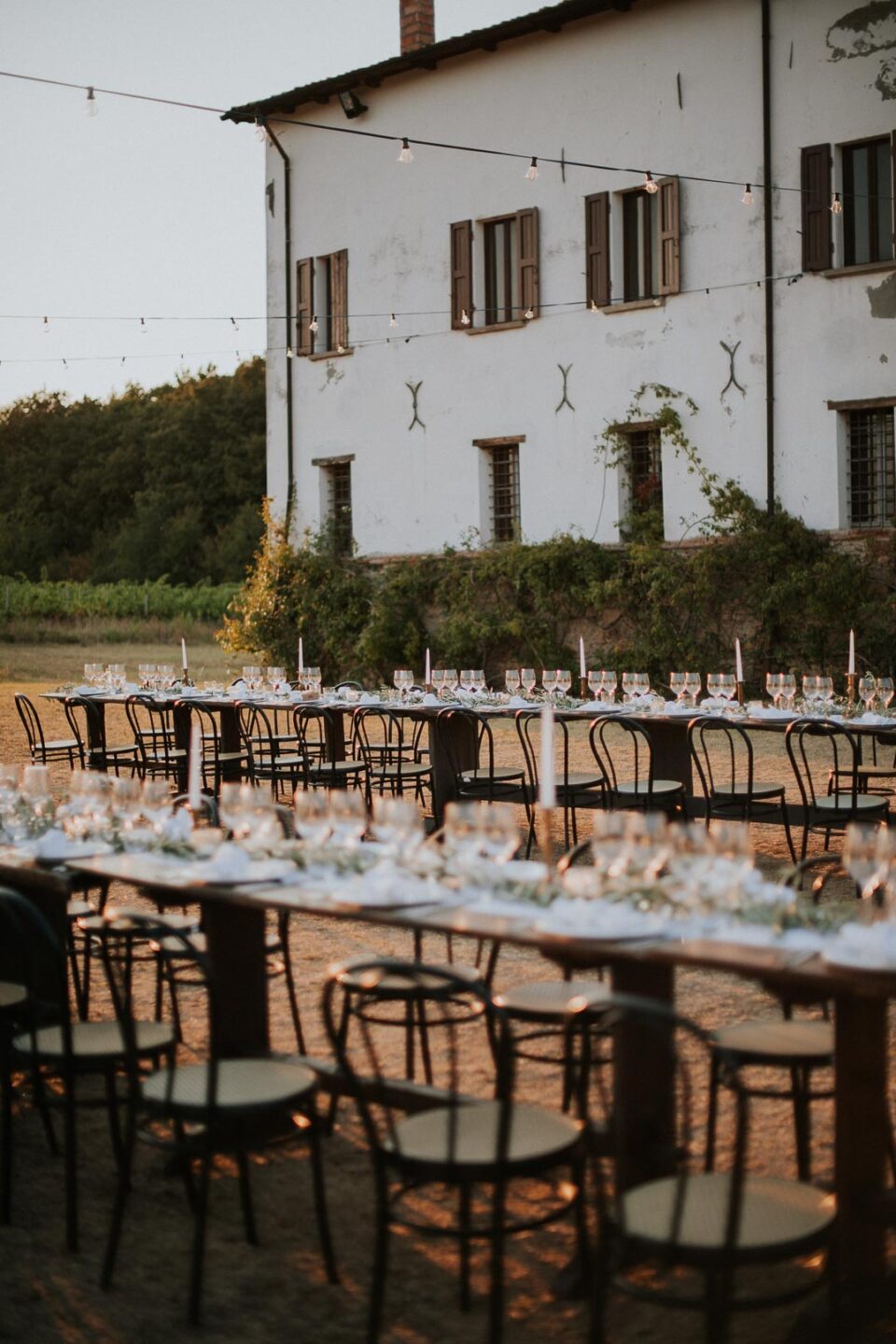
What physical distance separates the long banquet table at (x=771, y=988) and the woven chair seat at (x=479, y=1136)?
0.17 meters

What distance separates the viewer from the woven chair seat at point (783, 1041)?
149 inches

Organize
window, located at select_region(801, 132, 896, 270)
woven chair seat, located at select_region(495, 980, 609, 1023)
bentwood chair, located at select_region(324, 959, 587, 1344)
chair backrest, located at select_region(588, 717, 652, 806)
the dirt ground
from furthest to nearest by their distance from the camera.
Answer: window, located at select_region(801, 132, 896, 270) < chair backrest, located at select_region(588, 717, 652, 806) < woven chair seat, located at select_region(495, 980, 609, 1023) < the dirt ground < bentwood chair, located at select_region(324, 959, 587, 1344)

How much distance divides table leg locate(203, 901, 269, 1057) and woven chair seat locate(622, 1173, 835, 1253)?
163cm

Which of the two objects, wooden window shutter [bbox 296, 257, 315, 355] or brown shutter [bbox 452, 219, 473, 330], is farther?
wooden window shutter [bbox 296, 257, 315, 355]

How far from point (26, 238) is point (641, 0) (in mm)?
10359

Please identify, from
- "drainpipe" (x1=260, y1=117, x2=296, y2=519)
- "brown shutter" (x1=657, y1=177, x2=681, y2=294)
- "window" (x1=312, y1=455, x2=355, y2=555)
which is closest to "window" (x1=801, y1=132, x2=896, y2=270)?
"brown shutter" (x1=657, y1=177, x2=681, y2=294)

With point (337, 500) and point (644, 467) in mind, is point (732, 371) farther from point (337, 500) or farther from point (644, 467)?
point (337, 500)

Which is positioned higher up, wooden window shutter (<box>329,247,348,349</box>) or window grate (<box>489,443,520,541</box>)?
wooden window shutter (<box>329,247,348,349</box>)

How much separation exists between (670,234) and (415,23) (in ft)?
18.7

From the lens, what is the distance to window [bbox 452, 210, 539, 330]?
758 inches

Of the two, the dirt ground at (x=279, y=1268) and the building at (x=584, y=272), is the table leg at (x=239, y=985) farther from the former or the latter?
the building at (x=584, y=272)

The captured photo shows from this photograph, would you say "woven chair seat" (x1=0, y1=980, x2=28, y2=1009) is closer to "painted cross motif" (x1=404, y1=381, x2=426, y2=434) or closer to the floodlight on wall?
"painted cross motif" (x1=404, y1=381, x2=426, y2=434)

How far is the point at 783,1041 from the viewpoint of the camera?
3908mm

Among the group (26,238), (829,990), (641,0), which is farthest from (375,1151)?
(26,238)
